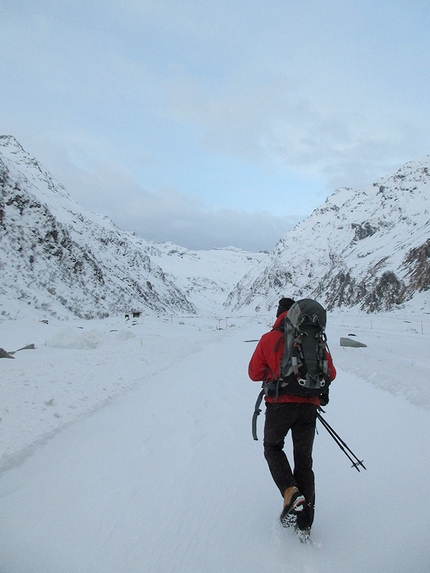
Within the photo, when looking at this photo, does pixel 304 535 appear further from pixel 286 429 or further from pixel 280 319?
pixel 280 319

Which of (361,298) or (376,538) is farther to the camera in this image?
(361,298)

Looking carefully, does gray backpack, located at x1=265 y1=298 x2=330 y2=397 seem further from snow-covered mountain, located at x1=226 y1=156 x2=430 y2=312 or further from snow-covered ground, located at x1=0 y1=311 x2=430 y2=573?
snow-covered mountain, located at x1=226 y1=156 x2=430 y2=312

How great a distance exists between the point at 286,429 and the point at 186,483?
1597 mm

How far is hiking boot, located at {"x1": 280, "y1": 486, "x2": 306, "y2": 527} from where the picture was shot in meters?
2.93

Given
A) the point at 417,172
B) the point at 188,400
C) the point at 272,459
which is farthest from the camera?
Result: the point at 417,172

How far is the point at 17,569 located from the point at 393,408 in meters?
6.63

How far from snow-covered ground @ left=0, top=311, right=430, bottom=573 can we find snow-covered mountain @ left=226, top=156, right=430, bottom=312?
40.7m

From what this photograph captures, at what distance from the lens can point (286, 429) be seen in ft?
10.7

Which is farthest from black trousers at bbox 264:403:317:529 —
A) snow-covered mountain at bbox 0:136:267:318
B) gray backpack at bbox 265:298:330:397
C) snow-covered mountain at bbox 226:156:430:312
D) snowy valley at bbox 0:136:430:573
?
snow-covered mountain at bbox 226:156:430:312

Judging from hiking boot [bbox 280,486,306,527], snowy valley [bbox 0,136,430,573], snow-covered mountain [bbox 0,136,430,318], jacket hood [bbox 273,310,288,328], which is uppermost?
snow-covered mountain [bbox 0,136,430,318]

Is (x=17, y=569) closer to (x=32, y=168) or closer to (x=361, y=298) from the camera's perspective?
(x=361, y=298)

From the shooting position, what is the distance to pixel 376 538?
296cm

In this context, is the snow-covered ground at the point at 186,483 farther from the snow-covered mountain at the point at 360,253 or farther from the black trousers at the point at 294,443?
the snow-covered mountain at the point at 360,253

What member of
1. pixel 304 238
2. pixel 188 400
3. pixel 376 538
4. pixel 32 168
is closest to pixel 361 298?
pixel 188 400
